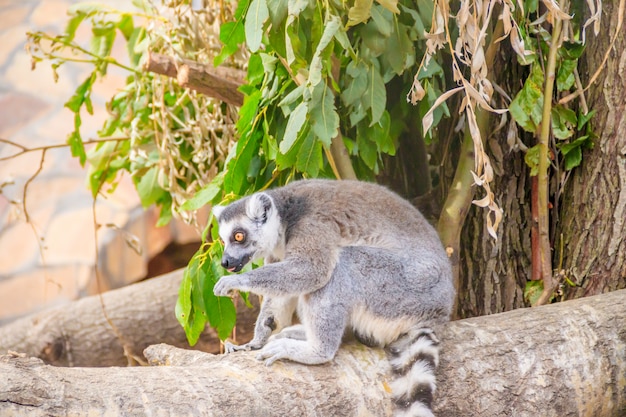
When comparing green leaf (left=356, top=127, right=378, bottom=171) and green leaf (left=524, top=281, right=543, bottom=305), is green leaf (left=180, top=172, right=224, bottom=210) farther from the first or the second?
green leaf (left=524, top=281, right=543, bottom=305)

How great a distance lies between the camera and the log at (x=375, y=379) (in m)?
2.44

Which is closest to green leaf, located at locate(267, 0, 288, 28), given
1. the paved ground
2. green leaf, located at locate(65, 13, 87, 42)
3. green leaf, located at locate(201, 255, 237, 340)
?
green leaf, located at locate(201, 255, 237, 340)

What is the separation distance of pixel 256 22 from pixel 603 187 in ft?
7.02

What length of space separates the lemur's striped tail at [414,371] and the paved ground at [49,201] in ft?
17.3

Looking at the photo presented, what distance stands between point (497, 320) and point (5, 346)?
4474mm

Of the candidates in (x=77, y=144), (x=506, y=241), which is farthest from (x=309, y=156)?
(x=77, y=144)

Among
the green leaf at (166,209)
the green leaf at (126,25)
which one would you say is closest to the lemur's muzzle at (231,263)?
the green leaf at (166,209)

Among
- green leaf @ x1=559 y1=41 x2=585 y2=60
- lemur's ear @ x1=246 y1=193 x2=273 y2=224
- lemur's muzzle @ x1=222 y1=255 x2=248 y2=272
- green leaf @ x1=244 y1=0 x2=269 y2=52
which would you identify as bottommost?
lemur's muzzle @ x1=222 y1=255 x2=248 y2=272

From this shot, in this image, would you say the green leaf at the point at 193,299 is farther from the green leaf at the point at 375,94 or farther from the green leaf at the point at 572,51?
the green leaf at the point at 572,51

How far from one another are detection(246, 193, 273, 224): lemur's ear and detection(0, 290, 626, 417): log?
667 millimetres

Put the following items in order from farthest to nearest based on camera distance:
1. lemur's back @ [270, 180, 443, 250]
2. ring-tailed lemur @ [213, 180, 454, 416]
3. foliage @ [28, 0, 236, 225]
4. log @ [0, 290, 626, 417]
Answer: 1. foliage @ [28, 0, 236, 225]
2. lemur's back @ [270, 180, 443, 250]
3. ring-tailed lemur @ [213, 180, 454, 416]
4. log @ [0, 290, 626, 417]

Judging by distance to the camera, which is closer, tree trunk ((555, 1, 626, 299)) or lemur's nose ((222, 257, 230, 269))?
lemur's nose ((222, 257, 230, 269))

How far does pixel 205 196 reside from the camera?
4.11 meters

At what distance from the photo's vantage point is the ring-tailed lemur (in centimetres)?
318
